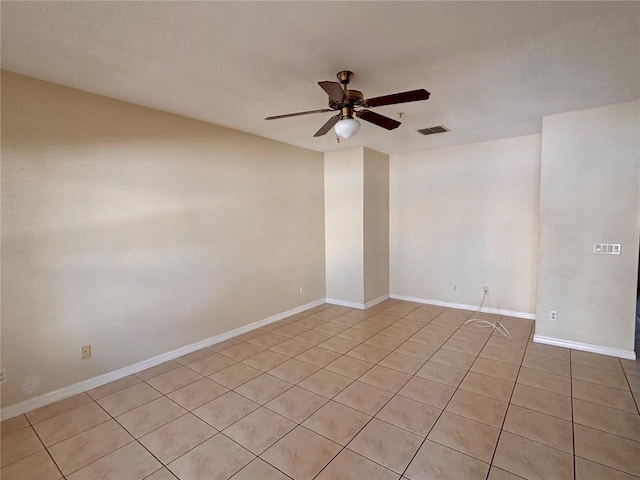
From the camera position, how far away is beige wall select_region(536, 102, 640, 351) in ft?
10.3

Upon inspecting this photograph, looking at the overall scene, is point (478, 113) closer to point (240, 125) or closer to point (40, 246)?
point (240, 125)

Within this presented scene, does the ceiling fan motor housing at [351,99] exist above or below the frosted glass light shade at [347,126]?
above

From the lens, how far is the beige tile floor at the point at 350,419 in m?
1.89

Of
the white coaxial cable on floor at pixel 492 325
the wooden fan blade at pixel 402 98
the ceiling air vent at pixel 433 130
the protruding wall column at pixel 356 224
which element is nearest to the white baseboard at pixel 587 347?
the white coaxial cable on floor at pixel 492 325

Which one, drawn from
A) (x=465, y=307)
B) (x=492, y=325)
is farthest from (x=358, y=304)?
(x=492, y=325)

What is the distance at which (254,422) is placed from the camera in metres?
2.31

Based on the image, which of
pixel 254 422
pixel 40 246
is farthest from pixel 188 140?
pixel 254 422

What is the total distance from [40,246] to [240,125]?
227cm

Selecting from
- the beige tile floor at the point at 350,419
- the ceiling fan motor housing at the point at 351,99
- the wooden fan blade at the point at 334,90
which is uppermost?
the ceiling fan motor housing at the point at 351,99

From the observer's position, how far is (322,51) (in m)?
2.10

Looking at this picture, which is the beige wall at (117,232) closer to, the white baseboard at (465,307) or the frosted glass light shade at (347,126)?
the frosted glass light shade at (347,126)

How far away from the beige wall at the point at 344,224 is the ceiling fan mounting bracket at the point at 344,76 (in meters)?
2.46

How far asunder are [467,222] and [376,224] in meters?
1.41

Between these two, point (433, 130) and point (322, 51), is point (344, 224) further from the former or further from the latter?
point (322, 51)
